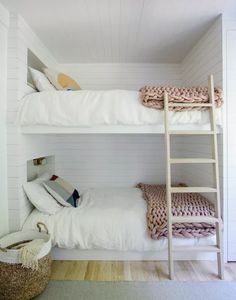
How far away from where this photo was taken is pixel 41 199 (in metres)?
2.31

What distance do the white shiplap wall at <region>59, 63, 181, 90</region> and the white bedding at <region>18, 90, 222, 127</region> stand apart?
58.8 inches

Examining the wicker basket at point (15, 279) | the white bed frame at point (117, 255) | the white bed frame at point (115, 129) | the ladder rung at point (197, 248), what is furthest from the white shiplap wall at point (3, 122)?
the ladder rung at point (197, 248)

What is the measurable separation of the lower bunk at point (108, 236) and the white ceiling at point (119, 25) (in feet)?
6.05

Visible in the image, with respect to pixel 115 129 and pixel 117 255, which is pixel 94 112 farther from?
pixel 117 255

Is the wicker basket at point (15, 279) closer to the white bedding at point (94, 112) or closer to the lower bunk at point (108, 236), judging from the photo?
the lower bunk at point (108, 236)

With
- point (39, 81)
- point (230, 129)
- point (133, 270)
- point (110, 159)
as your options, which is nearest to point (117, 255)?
point (133, 270)

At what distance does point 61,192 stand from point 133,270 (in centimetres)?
110

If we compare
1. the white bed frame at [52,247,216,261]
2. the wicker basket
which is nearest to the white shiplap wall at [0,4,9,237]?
the wicker basket

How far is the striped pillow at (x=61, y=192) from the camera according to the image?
2490 mm

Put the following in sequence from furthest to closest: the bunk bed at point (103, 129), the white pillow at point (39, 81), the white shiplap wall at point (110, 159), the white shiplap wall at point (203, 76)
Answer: the white shiplap wall at point (110, 159)
the white pillow at point (39, 81)
the white shiplap wall at point (203, 76)
the bunk bed at point (103, 129)

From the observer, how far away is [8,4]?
6.61 ft

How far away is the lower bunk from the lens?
7.11 feet

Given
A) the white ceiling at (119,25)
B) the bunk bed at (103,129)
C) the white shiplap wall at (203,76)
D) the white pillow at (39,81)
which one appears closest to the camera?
the white ceiling at (119,25)

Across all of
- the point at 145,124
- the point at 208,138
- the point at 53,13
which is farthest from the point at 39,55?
the point at 208,138
